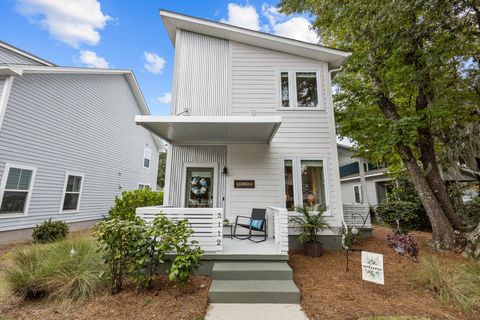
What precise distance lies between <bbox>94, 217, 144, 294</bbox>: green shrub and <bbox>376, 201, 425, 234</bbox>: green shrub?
1061cm

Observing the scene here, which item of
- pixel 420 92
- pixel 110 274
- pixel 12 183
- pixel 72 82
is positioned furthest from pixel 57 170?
pixel 420 92

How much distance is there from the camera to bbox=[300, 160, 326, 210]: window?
20.3 feet

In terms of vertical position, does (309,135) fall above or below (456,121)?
below

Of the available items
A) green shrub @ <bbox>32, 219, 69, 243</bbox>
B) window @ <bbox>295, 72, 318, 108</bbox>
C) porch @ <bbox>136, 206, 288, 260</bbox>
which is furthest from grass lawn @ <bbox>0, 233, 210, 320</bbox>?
window @ <bbox>295, 72, 318, 108</bbox>

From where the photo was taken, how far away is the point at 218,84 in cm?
691

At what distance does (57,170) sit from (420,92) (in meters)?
14.2

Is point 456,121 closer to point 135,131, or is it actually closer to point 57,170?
point 57,170

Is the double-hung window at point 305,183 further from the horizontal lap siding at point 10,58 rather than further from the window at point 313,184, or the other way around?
the horizontal lap siding at point 10,58

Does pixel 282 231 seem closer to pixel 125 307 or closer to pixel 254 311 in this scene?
pixel 254 311

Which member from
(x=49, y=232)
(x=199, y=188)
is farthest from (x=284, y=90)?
(x=49, y=232)

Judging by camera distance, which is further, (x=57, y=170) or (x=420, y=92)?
(x=57, y=170)

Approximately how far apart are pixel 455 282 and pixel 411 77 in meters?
5.77

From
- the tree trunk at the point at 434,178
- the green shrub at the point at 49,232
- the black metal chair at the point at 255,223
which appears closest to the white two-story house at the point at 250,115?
the black metal chair at the point at 255,223

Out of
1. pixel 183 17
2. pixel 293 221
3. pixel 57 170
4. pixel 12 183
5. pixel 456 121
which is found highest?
pixel 183 17
